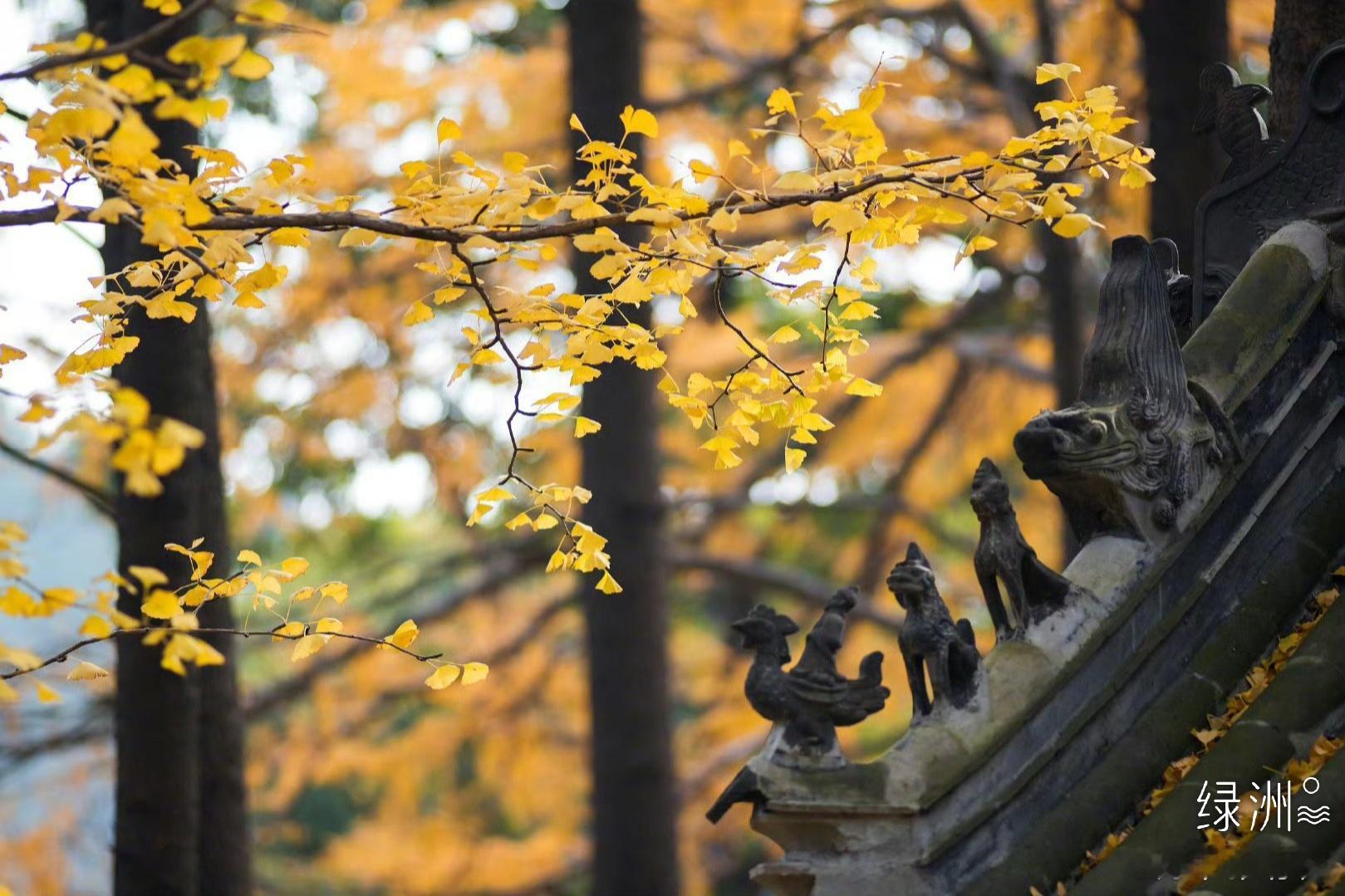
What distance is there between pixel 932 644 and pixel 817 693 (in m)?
0.35

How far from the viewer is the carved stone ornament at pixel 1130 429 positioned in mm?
4430

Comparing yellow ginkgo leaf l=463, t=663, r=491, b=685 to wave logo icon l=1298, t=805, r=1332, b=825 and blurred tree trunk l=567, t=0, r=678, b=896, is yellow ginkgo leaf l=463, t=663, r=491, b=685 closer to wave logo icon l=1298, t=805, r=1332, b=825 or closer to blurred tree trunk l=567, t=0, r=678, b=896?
wave logo icon l=1298, t=805, r=1332, b=825

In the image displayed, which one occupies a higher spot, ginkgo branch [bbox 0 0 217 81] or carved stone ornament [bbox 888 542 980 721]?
ginkgo branch [bbox 0 0 217 81]

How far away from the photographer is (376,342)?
13742mm

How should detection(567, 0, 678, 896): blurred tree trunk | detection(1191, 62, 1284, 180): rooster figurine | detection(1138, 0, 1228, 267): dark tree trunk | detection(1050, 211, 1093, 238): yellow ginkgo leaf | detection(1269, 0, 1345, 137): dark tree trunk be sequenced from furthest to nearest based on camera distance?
detection(567, 0, 678, 896): blurred tree trunk → detection(1138, 0, 1228, 267): dark tree trunk → detection(1269, 0, 1345, 137): dark tree trunk → detection(1191, 62, 1284, 180): rooster figurine → detection(1050, 211, 1093, 238): yellow ginkgo leaf

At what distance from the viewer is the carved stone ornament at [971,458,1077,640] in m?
4.44

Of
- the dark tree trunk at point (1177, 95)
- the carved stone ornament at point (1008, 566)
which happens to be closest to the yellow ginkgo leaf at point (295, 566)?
the carved stone ornament at point (1008, 566)

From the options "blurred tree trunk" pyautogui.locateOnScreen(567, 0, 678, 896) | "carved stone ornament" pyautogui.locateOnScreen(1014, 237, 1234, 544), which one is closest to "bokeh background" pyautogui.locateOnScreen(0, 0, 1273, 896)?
"blurred tree trunk" pyautogui.locateOnScreen(567, 0, 678, 896)

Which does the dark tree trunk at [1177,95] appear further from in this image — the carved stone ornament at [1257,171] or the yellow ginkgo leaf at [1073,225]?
the yellow ginkgo leaf at [1073,225]

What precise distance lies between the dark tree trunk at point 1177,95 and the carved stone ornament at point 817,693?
14.9ft

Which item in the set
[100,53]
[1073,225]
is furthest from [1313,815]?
[100,53]

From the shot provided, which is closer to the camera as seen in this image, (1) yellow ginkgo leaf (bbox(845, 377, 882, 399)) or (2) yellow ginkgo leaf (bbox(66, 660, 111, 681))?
(2) yellow ginkgo leaf (bbox(66, 660, 111, 681))

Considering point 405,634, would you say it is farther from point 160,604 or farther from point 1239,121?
point 1239,121

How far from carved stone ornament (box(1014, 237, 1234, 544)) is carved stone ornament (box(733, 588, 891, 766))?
713mm
